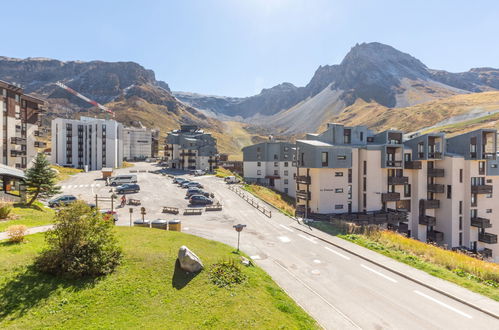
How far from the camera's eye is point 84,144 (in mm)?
107750

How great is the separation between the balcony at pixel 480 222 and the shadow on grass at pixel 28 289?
5859cm

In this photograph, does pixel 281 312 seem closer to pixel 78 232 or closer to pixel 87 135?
pixel 78 232

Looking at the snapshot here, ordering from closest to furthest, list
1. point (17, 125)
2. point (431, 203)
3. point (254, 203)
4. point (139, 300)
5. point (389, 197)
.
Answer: point (139, 300)
point (389, 197)
point (431, 203)
point (254, 203)
point (17, 125)

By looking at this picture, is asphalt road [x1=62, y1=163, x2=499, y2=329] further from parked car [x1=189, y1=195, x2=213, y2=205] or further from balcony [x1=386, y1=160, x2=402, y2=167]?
balcony [x1=386, y1=160, x2=402, y2=167]

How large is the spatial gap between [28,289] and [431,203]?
5542 cm

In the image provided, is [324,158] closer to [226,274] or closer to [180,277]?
[226,274]

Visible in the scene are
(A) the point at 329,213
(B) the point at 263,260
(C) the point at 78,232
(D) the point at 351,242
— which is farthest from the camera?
(A) the point at 329,213

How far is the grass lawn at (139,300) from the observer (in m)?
12.1

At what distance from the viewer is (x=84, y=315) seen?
1241cm

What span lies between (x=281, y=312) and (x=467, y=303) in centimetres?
1224

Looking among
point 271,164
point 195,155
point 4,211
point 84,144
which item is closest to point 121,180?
point 4,211

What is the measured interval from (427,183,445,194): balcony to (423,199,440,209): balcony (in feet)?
5.60

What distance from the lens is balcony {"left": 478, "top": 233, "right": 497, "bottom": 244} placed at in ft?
154

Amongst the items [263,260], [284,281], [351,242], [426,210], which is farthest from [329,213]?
[284,281]
